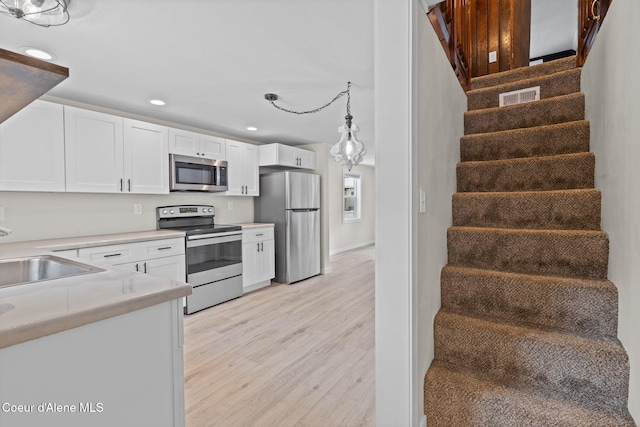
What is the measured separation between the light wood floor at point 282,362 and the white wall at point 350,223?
3.33 m

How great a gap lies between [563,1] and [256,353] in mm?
5250

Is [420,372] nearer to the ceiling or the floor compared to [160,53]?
nearer to the floor

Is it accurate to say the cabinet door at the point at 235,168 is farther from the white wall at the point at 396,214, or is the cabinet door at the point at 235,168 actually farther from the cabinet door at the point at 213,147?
the white wall at the point at 396,214

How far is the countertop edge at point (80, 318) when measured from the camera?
2.25ft

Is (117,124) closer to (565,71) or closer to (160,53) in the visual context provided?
(160,53)

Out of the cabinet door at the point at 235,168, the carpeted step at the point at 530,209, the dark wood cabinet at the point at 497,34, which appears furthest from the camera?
the cabinet door at the point at 235,168

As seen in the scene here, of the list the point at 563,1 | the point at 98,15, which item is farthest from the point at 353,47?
the point at 563,1

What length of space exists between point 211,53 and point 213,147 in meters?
2.02

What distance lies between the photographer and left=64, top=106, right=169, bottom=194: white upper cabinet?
2822 mm

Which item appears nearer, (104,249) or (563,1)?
(104,249)

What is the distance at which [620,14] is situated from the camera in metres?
1.30

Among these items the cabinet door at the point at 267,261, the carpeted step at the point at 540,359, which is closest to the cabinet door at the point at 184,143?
the cabinet door at the point at 267,261

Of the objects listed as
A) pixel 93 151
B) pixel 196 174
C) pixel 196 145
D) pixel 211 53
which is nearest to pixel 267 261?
pixel 196 174

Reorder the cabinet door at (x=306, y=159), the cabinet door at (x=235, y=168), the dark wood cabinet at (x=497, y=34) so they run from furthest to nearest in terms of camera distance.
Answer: the cabinet door at (x=306, y=159)
the cabinet door at (x=235, y=168)
the dark wood cabinet at (x=497, y=34)
